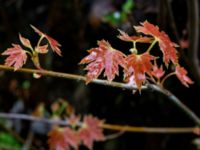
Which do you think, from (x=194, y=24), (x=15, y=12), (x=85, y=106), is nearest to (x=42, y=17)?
(x=15, y=12)

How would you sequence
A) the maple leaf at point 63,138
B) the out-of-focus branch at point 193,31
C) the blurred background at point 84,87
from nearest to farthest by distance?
the out-of-focus branch at point 193,31
the maple leaf at point 63,138
the blurred background at point 84,87

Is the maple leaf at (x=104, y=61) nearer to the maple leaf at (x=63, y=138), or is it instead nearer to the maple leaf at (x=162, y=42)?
the maple leaf at (x=162, y=42)

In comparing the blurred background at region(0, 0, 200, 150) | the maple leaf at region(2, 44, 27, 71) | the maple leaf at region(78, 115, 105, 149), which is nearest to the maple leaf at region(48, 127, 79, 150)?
the maple leaf at region(78, 115, 105, 149)

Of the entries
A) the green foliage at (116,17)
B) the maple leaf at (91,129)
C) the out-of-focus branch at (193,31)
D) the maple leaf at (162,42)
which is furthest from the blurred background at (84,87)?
the maple leaf at (162,42)

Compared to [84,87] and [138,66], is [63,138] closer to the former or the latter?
[84,87]

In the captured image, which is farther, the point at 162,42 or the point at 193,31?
the point at 193,31

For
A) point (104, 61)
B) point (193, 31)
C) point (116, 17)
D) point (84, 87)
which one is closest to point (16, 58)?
point (104, 61)

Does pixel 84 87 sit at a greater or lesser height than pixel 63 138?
greater

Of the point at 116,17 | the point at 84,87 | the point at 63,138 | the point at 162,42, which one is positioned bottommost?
the point at 63,138
